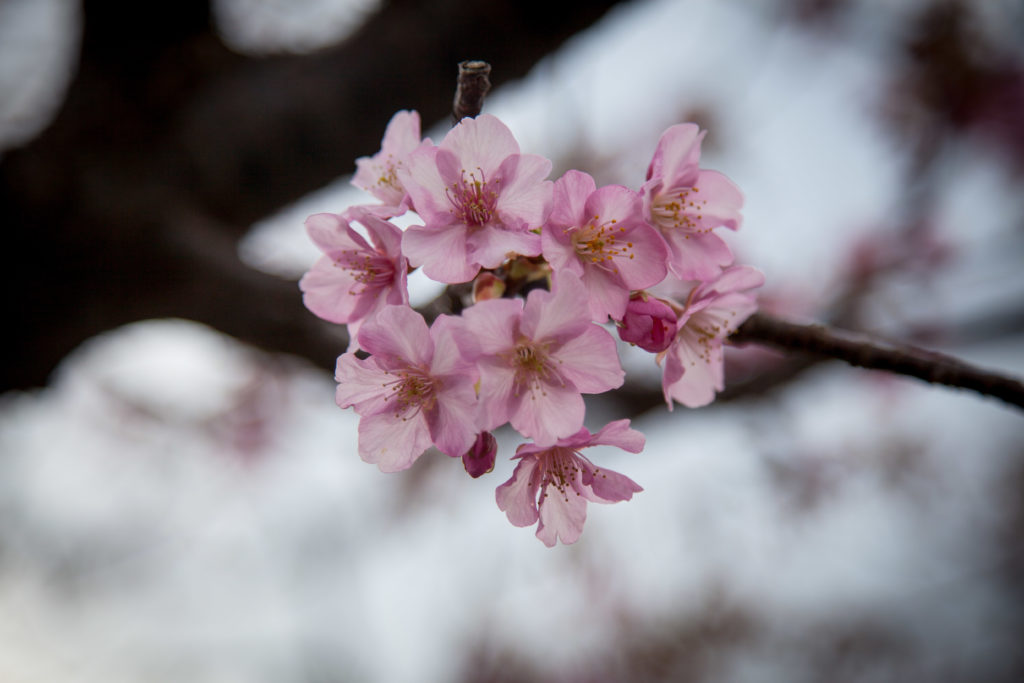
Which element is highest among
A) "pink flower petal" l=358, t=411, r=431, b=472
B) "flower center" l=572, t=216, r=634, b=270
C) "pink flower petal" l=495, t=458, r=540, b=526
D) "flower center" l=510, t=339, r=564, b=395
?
"flower center" l=572, t=216, r=634, b=270

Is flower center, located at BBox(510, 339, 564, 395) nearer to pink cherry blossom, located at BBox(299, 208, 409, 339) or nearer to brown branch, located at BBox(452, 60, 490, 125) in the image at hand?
pink cherry blossom, located at BBox(299, 208, 409, 339)

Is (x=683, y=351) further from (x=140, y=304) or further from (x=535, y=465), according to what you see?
(x=140, y=304)

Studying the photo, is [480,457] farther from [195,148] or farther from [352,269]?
[195,148]

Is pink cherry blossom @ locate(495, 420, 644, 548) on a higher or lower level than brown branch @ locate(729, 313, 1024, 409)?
lower

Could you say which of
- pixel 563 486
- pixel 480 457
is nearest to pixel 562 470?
pixel 563 486

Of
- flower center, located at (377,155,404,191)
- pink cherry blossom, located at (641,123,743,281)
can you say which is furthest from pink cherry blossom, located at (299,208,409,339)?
pink cherry blossom, located at (641,123,743,281)

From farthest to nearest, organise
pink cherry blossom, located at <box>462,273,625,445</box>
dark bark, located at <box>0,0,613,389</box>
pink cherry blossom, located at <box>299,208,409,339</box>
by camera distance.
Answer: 1. dark bark, located at <box>0,0,613,389</box>
2. pink cherry blossom, located at <box>299,208,409,339</box>
3. pink cherry blossom, located at <box>462,273,625,445</box>

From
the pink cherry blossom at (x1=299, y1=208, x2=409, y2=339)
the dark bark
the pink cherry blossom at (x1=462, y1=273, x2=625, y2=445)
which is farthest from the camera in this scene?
the dark bark
